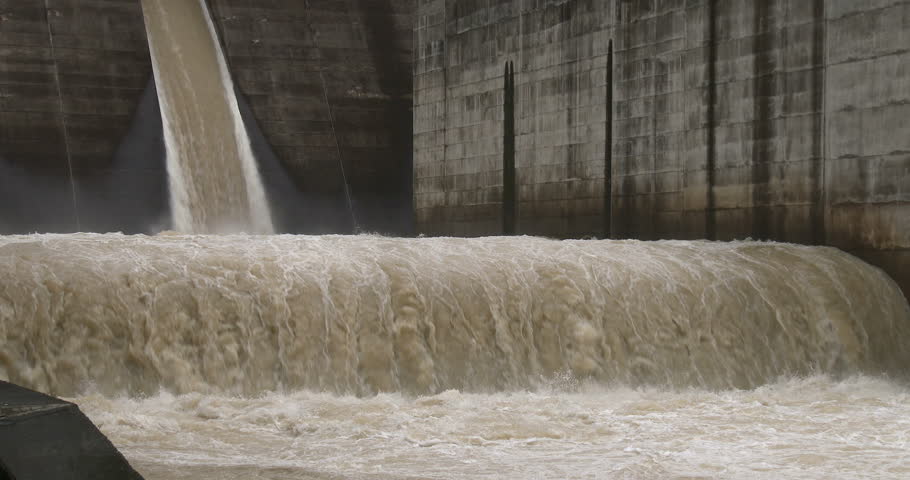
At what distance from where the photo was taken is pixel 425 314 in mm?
9883

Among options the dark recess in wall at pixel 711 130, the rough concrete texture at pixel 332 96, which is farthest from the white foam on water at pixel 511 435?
the rough concrete texture at pixel 332 96

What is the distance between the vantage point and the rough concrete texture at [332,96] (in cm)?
1933

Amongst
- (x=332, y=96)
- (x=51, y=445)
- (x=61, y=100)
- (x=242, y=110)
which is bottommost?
(x=51, y=445)

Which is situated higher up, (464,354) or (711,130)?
(711,130)

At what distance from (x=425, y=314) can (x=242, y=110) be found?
396 inches

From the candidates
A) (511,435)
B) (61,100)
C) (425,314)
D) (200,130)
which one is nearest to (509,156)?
(200,130)

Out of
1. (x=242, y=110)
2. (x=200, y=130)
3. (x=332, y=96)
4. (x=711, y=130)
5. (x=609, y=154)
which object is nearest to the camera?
(x=711, y=130)

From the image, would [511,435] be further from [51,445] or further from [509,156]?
[509,156]

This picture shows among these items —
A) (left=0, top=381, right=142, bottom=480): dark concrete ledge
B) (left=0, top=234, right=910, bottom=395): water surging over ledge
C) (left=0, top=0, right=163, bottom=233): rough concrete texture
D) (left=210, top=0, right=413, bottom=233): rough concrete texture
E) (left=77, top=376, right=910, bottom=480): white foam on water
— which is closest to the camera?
(left=0, top=381, right=142, bottom=480): dark concrete ledge

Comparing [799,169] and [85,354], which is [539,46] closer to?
[799,169]

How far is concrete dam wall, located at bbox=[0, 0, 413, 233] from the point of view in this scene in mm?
17391

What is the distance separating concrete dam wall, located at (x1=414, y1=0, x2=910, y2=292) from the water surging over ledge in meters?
1.01

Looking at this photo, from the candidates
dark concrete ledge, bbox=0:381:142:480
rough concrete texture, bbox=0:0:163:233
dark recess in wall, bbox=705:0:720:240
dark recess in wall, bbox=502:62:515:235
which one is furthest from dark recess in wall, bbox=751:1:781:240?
dark concrete ledge, bbox=0:381:142:480

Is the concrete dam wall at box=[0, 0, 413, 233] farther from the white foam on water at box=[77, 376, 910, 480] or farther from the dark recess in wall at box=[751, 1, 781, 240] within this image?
the white foam on water at box=[77, 376, 910, 480]
